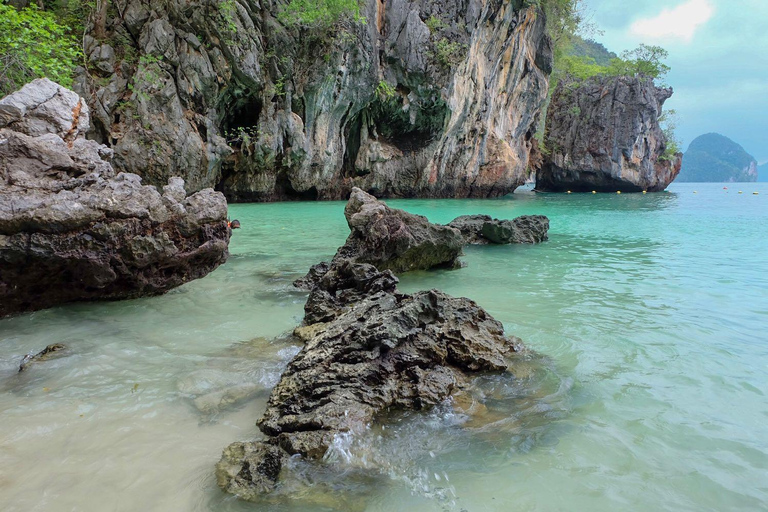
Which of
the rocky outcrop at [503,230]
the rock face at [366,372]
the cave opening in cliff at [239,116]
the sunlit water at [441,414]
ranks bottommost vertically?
the sunlit water at [441,414]

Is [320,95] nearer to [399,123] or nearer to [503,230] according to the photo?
[399,123]

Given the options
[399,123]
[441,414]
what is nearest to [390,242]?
[441,414]

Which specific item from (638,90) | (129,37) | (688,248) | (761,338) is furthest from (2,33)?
(638,90)

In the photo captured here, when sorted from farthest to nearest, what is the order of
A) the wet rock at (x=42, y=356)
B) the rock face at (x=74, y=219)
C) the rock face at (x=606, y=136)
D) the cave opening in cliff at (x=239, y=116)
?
1. the rock face at (x=606, y=136)
2. the cave opening in cliff at (x=239, y=116)
3. the rock face at (x=74, y=219)
4. the wet rock at (x=42, y=356)

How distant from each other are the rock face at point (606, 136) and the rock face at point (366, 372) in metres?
39.9

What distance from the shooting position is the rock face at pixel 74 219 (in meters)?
3.97

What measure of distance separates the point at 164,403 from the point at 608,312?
15.5 feet

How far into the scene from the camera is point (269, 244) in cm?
998

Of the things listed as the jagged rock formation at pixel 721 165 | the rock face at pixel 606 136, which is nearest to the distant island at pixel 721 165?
the jagged rock formation at pixel 721 165

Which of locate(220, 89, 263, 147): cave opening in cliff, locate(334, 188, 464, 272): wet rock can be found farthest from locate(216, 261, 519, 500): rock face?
locate(220, 89, 263, 147): cave opening in cliff

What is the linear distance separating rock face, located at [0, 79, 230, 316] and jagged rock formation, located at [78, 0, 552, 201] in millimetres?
12895

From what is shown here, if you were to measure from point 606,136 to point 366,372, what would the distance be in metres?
41.4

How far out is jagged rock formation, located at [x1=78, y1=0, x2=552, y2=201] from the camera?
16.2 metres

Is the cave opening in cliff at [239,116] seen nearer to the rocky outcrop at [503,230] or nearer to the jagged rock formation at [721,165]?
the rocky outcrop at [503,230]
